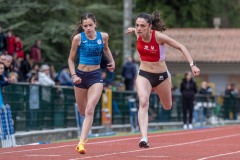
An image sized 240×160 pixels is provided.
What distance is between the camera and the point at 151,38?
52.7 feet

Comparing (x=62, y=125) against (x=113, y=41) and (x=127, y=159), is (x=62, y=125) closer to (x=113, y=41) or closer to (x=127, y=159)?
(x=127, y=159)

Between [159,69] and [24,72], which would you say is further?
[24,72]

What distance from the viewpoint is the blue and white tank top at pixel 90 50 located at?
15711 mm

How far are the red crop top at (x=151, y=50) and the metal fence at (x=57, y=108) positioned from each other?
21.4 ft

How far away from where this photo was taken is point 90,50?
51.5 feet

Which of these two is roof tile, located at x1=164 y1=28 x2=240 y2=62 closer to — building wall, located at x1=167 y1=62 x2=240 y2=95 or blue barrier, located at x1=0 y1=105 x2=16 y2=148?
building wall, located at x1=167 y1=62 x2=240 y2=95

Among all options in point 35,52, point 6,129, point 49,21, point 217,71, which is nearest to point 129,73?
point 49,21

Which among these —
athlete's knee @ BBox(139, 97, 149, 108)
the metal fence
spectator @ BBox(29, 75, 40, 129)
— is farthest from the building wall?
athlete's knee @ BBox(139, 97, 149, 108)

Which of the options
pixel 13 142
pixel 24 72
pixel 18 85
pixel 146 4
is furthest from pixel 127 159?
pixel 146 4

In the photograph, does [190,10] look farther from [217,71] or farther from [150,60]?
[150,60]

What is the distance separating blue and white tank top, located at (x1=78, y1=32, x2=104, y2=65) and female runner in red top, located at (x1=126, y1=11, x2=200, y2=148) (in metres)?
0.71

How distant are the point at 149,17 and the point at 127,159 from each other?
2.81m

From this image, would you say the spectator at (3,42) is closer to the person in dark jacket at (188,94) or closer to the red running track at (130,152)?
the person in dark jacket at (188,94)

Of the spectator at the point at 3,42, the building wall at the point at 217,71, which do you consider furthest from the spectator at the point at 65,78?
the building wall at the point at 217,71
